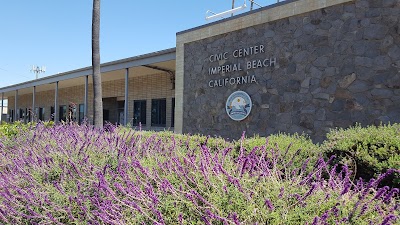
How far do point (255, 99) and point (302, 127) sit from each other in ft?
6.23

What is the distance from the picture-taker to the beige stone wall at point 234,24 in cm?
990

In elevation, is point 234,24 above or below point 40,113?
above

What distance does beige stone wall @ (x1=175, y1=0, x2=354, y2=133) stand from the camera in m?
9.90

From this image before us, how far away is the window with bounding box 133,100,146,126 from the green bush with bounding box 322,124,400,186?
1708cm

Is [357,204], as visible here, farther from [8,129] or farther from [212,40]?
[212,40]

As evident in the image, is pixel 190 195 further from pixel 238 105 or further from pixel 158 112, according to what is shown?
pixel 158 112

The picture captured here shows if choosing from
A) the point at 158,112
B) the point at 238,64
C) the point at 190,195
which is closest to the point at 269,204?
the point at 190,195

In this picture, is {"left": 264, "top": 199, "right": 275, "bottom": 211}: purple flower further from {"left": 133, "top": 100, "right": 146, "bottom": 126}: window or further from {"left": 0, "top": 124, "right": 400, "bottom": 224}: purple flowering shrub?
{"left": 133, "top": 100, "right": 146, "bottom": 126}: window

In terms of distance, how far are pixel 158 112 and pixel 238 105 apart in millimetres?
9281

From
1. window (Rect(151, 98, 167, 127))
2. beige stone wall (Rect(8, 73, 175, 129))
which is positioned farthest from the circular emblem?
window (Rect(151, 98, 167, 127))

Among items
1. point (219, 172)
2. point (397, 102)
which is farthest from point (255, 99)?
point (219, 172)

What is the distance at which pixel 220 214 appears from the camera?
222cm

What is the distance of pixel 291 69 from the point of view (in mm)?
10172

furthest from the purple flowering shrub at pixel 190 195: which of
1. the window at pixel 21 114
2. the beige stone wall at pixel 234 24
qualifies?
the window at pixel 21 114
